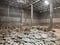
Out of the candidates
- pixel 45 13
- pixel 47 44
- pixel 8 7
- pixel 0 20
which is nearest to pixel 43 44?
pixel 47 44

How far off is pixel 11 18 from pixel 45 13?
6.81m

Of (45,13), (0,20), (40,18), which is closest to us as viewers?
(0,20)

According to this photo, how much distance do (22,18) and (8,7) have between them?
299cm

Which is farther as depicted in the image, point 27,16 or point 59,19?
point 27,16

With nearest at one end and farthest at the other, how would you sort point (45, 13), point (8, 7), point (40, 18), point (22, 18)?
point (8, 7), point (22, 18), point (45, 13), point (40, 18)

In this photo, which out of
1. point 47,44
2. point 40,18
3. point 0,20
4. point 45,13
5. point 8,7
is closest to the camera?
point 47,44

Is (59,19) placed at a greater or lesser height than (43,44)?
greater

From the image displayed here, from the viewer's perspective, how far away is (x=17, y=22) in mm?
15094

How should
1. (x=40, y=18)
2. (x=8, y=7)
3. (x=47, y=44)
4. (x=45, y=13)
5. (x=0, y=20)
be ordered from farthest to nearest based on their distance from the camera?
1. (x=40, y=18)
2. (x=45, y=13)
3. (x=8, y=7)
4. (x=0, y=20)
5. (x=47, y=44)

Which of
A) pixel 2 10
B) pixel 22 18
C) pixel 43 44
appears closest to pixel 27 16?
pixel 22 18

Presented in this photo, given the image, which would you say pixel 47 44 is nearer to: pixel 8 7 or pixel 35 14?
pixel 8 7

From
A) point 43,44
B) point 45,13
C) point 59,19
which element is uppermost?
point 45,13

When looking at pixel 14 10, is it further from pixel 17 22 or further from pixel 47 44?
pixel 47 44

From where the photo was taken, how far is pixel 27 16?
16391 millimetres
